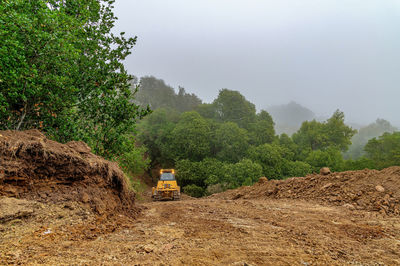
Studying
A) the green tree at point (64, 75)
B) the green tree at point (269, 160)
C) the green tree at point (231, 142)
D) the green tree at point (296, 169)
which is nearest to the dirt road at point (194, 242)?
the green tree at point (64, 75)

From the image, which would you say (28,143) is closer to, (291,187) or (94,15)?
(94,15)

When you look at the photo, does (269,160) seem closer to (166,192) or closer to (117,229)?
(166,192)

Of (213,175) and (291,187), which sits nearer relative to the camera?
(291,187)

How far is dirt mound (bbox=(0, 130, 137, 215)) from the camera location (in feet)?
11.8

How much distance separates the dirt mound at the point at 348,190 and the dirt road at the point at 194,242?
5.74 feet

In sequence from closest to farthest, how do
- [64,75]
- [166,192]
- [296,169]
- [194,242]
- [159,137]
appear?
[194,242] < [64,75] < [166,192] < [296,169] < [159,137]

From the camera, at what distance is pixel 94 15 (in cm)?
768

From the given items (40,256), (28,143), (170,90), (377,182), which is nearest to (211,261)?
(40,256)

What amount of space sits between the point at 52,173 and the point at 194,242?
3.38 metres

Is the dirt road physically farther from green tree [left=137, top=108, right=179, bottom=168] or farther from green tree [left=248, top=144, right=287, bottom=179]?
green tree [left=137, top=108, right=179, bottom=168]

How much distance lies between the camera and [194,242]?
3289 mm

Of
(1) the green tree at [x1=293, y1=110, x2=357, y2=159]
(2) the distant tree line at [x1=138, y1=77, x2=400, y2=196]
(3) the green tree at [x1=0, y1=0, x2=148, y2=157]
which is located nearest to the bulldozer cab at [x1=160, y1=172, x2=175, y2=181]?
(2) the distant tree line at [x1=138, y1=77, x2=400, y2=196]

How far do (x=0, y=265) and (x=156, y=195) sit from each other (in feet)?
36.9

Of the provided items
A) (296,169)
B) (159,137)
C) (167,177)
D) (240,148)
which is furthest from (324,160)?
(159,137)
